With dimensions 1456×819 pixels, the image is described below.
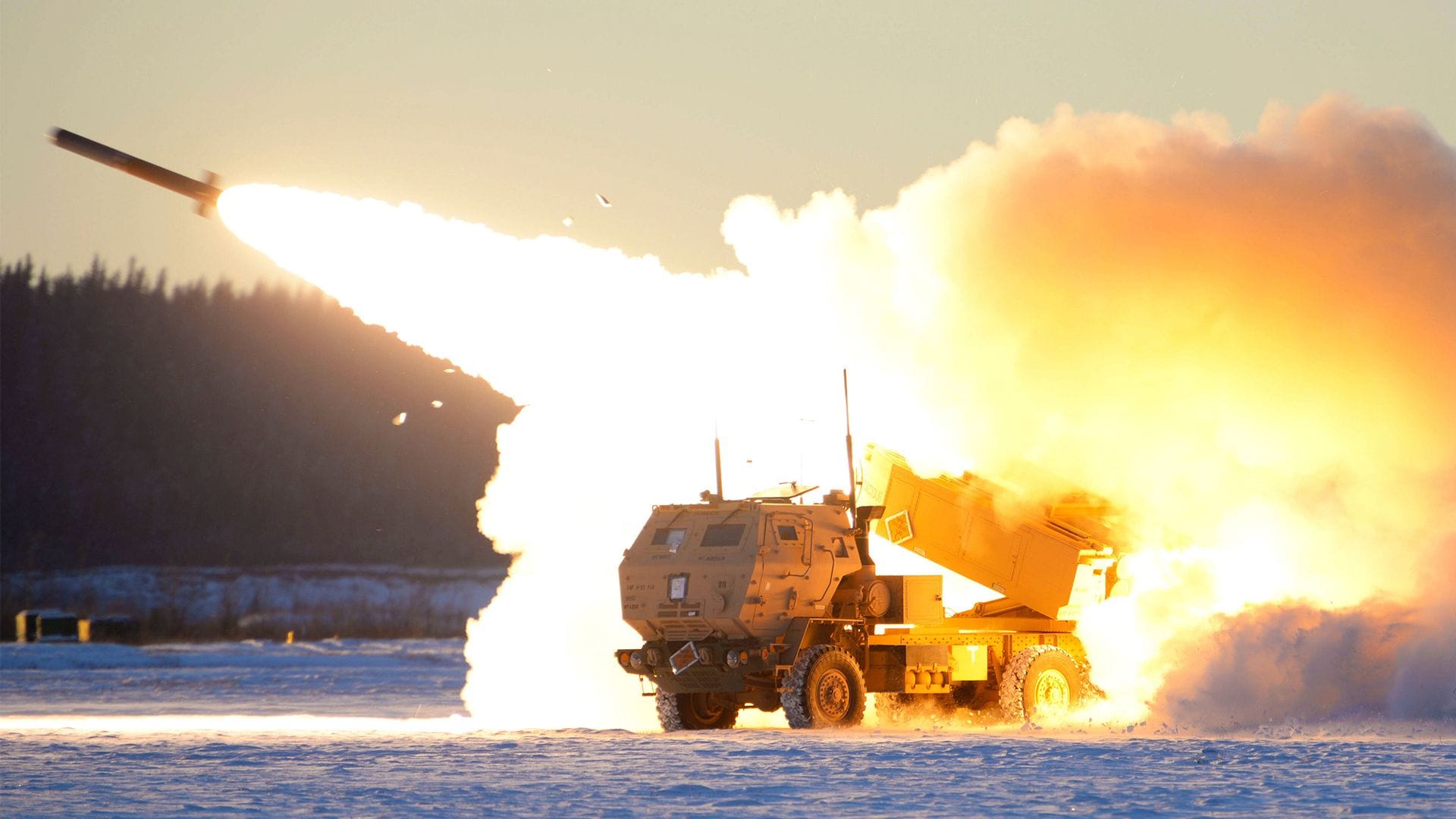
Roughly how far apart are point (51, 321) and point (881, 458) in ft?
232

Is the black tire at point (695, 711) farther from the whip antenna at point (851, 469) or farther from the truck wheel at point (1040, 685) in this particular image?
the truck wheel at point (1040, 685)

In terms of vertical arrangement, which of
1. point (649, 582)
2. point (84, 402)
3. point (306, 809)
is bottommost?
point (306, 809)

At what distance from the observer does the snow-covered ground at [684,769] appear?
16.6 metres

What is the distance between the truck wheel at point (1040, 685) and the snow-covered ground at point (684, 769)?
2.61 feet

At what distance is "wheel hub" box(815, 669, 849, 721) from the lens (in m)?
23.7

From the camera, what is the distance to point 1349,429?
2605 centimetres

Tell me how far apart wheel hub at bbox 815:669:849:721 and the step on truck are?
2 cm

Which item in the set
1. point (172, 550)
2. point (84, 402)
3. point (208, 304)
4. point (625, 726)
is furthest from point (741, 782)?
point (208, 304)

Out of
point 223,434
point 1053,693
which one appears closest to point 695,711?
point 1053,693

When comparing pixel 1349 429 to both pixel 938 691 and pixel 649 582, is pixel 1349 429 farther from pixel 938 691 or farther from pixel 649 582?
pixel 649 582

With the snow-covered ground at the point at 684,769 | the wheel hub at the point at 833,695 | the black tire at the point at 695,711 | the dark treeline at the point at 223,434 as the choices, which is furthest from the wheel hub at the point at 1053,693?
the dark treeline at the point at 223,434

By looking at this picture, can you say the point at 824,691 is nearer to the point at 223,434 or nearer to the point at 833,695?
the point at 833,695

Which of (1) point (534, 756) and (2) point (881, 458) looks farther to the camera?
(2) point (881, 458)

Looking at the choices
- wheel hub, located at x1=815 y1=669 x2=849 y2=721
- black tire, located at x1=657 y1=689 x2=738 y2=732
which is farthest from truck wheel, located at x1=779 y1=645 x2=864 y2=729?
black tire, located at x1=657 y1=689 x2=738 y2=732
